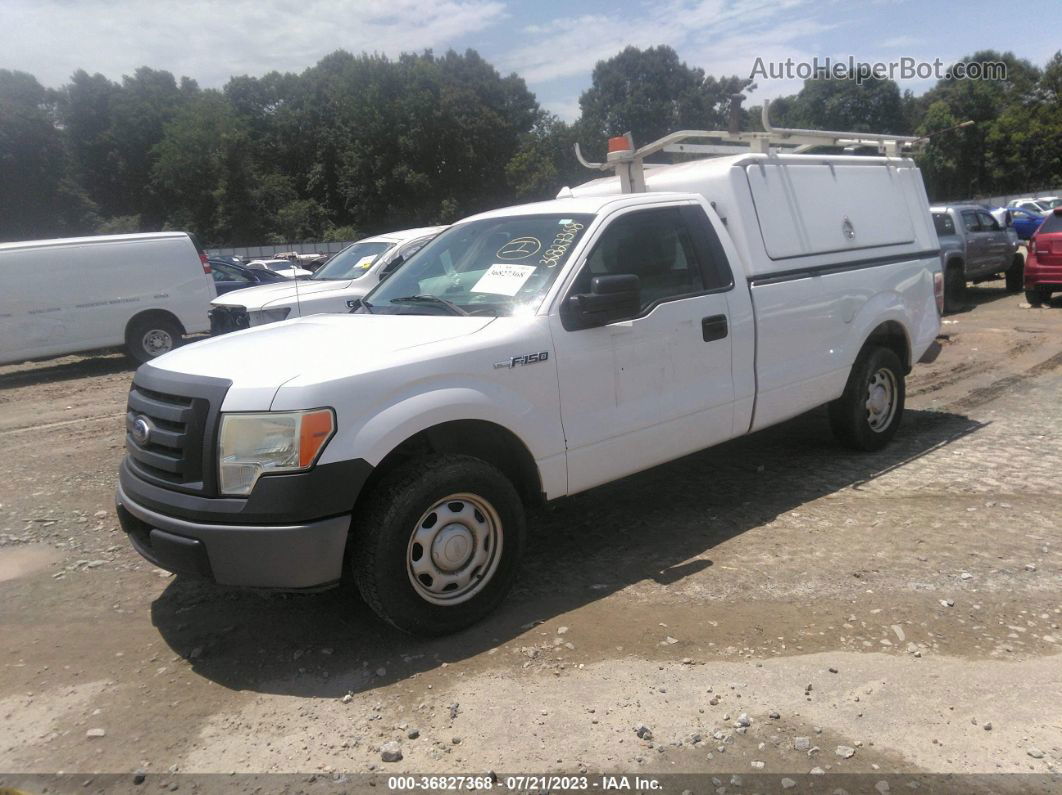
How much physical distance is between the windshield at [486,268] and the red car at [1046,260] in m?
12.5

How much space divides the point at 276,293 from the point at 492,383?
6.52 meters

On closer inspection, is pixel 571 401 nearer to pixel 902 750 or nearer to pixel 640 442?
pixel 640 442

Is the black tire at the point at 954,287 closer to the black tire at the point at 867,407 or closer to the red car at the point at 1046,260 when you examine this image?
the red car at the point at 1046,260

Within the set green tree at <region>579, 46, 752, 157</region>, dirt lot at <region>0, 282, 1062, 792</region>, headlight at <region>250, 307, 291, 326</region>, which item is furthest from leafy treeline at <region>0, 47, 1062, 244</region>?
dirt lot at <region>0, 282, 1062, 792</region>

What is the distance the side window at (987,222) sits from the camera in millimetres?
15797

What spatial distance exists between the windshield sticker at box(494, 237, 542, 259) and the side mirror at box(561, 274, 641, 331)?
453 millimetres

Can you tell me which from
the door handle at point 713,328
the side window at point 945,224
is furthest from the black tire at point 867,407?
the side window at point 945,224

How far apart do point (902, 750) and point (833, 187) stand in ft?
14.1

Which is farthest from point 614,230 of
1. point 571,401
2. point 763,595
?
point 763,595

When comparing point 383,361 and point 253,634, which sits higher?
point 383,361

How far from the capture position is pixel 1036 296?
1457 centimetres

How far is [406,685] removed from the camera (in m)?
3.52

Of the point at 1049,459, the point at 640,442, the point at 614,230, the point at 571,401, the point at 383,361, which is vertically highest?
the point at 614,230

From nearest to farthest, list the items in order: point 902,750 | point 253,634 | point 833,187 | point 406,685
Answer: point 902,750 → point 406,685 → point 253,634 → point 833,187
